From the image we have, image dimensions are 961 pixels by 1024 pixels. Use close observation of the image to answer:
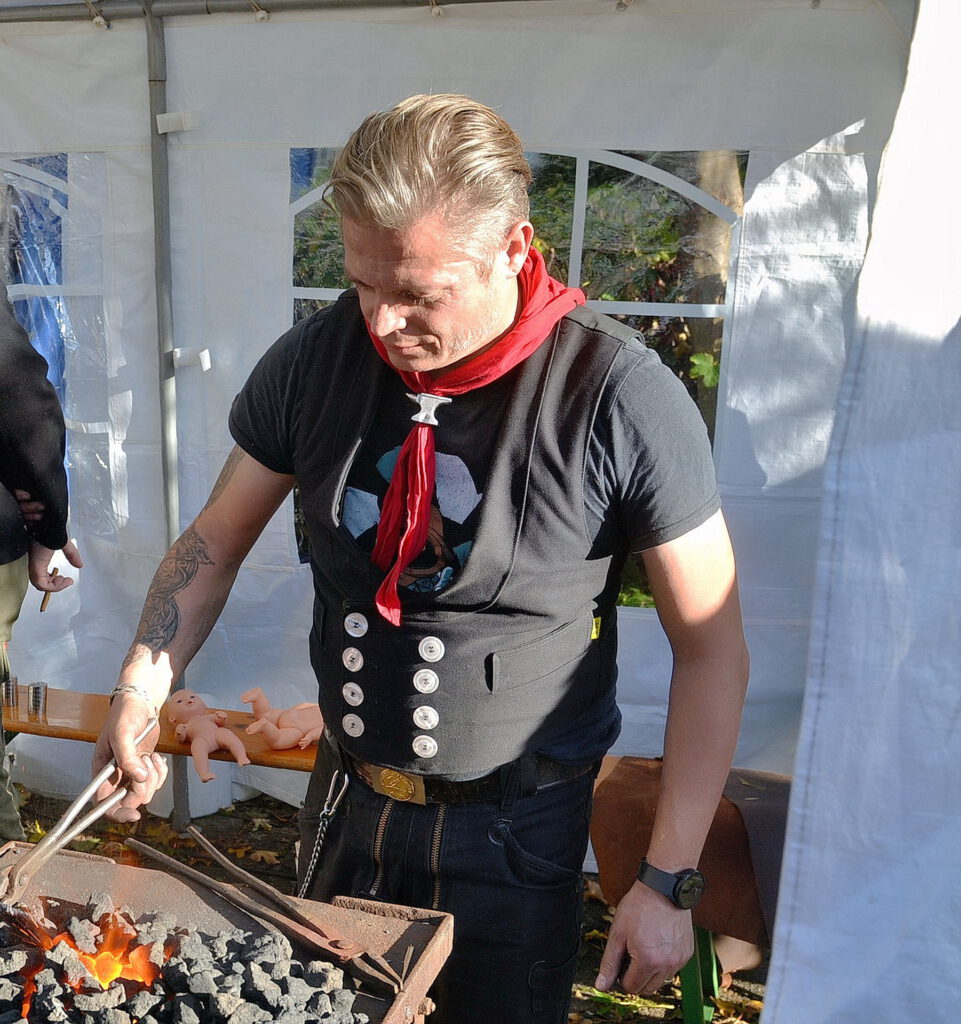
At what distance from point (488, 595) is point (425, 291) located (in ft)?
1.52

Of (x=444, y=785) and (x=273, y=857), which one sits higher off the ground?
(x=444, y=785)

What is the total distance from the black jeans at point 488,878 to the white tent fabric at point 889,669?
1.68 ft

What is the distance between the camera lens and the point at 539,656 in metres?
1.68

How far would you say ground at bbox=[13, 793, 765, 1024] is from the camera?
3.15 metres

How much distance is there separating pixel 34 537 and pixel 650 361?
2.28m

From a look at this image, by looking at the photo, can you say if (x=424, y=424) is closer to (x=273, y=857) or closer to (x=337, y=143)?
(x=337, y=143)

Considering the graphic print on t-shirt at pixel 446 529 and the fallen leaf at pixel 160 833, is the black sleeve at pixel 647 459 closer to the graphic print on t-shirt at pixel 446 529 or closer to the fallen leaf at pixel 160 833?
the graphic print on t-shirt at pixel 446 529

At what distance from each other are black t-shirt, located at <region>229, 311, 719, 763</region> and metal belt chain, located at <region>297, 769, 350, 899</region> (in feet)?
1.24

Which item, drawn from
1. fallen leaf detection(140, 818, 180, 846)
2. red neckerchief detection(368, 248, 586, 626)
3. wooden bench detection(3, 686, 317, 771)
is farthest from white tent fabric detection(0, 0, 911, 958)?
red neckerchief detection(368, 248, 586, 626)

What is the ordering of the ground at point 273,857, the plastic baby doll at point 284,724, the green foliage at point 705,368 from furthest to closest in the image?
the plastic baby doll at point 284,724 → the green foliage at point 705,368 → the ground at point 273,857

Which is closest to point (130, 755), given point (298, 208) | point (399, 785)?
point (399, 785)

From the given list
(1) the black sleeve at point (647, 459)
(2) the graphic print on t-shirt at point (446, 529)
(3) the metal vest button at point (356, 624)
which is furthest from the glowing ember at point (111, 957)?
(1) the black sleeve at point (647, 459)

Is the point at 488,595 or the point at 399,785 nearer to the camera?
the point at 488,595

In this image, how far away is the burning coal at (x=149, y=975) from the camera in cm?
133
